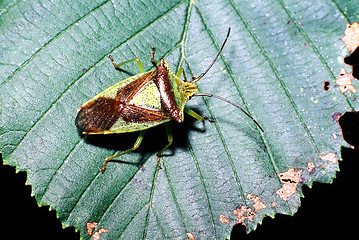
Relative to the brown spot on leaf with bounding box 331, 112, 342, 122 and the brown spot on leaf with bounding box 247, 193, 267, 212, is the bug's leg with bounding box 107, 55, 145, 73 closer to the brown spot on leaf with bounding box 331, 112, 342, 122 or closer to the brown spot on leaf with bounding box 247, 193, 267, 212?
the brown spot on leaf with bounding box 247, 193, 267, 212

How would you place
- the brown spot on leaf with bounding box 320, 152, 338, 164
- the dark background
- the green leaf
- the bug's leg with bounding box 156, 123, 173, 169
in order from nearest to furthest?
the green leaf
the brown spot on leaf with bounding box 320, 152, 338, 164
the bug's leg with bounding box 156, 123, 173, 169
the dark background

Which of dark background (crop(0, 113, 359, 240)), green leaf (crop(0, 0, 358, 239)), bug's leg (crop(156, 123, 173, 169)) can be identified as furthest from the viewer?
dark background (crop(0, 113, 359, 240))

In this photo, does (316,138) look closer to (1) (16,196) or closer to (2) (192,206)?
(2) (192,206)

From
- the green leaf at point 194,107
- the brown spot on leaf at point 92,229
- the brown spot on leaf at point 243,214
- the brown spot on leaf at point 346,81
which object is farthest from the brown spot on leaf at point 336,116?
the brown spot on leaf at point 92,229

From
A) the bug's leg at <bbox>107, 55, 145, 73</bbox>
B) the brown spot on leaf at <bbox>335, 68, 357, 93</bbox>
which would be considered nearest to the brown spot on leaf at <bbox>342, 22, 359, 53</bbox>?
the brown spot on leaf at <bbox>335, 68, 357, 93</bbox>

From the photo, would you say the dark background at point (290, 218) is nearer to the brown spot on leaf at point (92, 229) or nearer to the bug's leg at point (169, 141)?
the brown spot on leaf at point (92, 229)

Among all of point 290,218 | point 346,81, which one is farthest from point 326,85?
point 290,218
